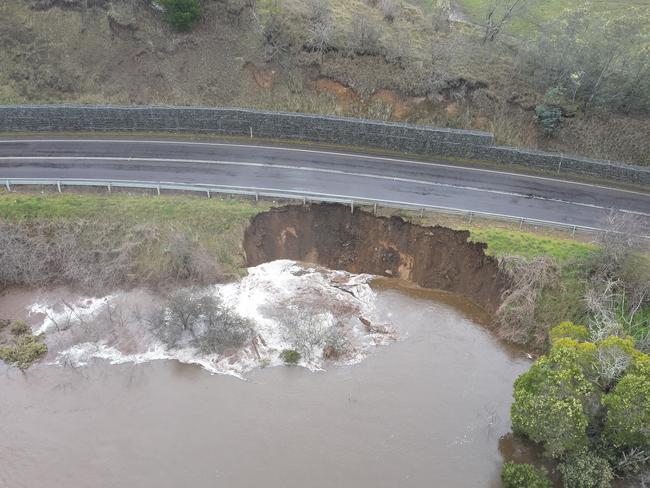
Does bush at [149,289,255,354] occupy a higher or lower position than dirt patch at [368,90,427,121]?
lower

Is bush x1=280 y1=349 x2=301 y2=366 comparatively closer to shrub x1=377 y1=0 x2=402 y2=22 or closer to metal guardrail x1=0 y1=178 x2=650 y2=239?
metal guardrail x1=0 y1=178 x2=650 y2=239

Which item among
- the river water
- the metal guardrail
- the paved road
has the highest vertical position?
the paved road

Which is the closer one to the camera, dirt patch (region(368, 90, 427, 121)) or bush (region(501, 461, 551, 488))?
bush (region(501, 461, 551, 488))

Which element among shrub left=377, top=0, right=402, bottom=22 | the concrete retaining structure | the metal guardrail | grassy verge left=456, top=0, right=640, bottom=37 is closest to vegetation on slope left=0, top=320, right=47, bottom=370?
the metal guardrail

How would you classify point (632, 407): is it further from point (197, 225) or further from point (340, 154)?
point (197, 225)

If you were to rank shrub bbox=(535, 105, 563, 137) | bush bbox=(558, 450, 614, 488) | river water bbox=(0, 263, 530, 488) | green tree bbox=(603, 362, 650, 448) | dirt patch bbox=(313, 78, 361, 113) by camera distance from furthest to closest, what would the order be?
1. dirt patch bbox=(313, 78, 361, 113)
2. shrub bbox=(535, 105, 563, 137)
3. river water bbox=(0, 263, 530, 488)
4. bush bbox=(558, 450, 614, 488)
5. green tree bbox=(603, 362, 650, 448)

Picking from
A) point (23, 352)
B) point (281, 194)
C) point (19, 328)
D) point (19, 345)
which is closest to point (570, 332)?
point (281, 194)

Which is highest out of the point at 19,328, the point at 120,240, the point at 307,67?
the point at 307,67

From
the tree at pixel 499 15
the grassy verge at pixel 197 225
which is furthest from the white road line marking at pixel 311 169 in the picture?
the tree at pixel 499 15

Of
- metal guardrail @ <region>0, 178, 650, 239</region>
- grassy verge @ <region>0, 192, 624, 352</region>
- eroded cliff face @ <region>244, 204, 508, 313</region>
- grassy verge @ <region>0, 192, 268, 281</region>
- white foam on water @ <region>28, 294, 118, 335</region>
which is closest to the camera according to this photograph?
white foam on water @ <region>28, 294, 118, 335</region>
